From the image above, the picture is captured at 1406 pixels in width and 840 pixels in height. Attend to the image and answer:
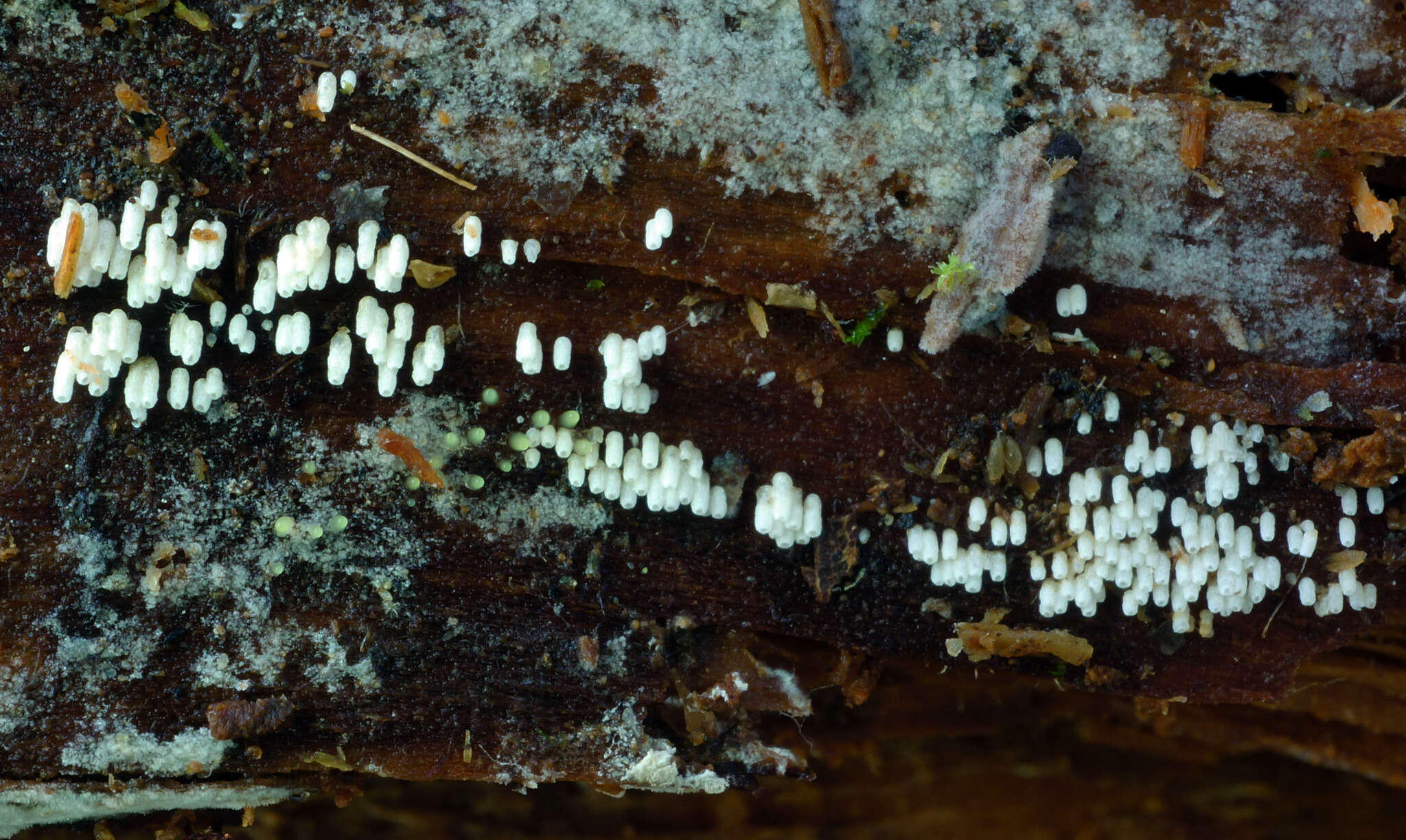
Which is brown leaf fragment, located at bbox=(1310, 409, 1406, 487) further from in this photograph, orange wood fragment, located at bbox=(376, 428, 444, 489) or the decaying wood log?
orange wood fragment, located at bbox=(376, 428, 444, 489)

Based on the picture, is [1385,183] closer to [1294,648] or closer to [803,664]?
[1294,648]

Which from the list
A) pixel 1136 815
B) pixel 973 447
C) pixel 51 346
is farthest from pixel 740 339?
pixel 1136 815

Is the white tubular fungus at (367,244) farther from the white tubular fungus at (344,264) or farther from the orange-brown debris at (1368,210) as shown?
the orange-brown debris at (1368,210)

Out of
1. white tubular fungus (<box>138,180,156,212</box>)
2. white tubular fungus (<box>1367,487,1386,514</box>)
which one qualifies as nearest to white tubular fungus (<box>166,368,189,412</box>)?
white tubular fungus (<box>138,180,156,212</box>)

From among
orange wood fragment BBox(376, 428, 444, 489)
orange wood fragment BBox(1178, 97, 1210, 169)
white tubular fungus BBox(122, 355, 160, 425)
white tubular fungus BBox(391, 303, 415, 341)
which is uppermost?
orange wood fragment BBox(1178, 97, 1210, 169)

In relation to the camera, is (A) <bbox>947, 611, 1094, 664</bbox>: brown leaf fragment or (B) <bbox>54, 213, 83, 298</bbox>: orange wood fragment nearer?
(B) <bbox>54, 213, 83, 298</bbox>: orange wood fragment
